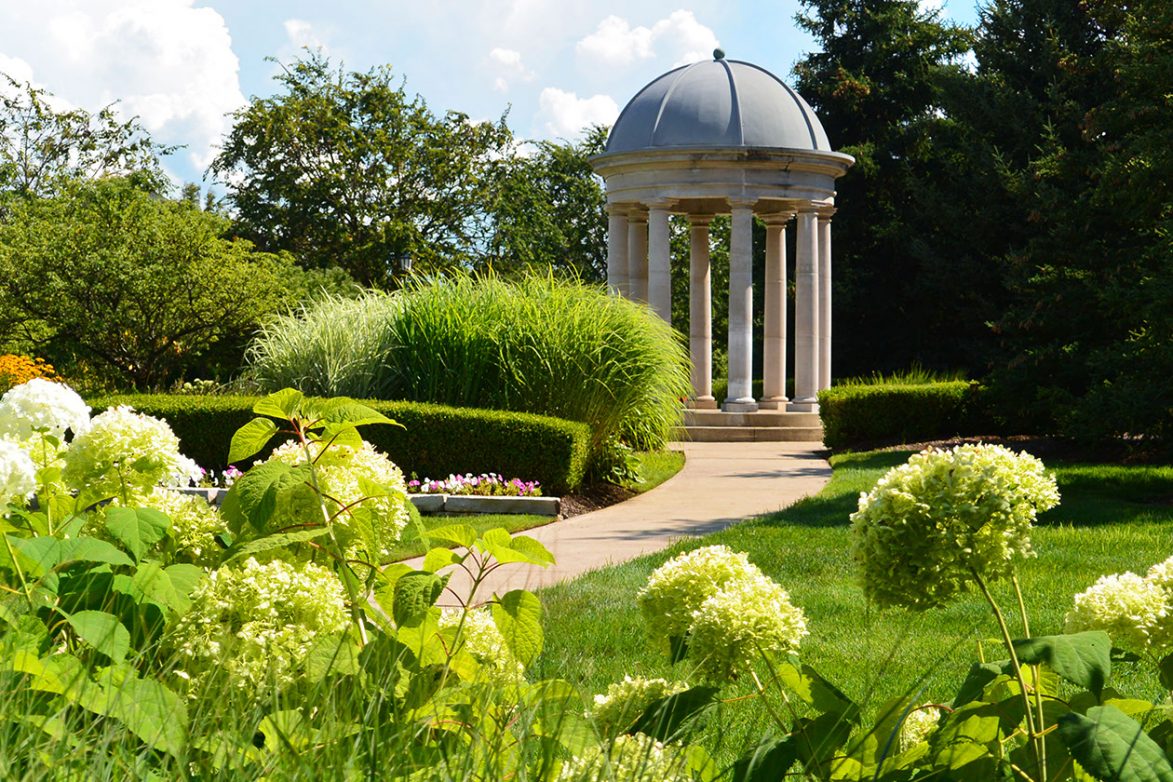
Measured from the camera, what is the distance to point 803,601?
7.29 metres

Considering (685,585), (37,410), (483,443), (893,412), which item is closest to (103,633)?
(685,585)

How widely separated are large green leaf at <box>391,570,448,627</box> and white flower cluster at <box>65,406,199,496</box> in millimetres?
1016

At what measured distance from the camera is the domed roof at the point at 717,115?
26672 millimetres

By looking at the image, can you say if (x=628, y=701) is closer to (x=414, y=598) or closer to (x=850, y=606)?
(x=414, y=598)

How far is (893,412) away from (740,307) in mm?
5695

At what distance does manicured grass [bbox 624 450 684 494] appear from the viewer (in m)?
15.2

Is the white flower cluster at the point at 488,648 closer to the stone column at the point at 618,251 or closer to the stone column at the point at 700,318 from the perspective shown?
the stone column at the point at 700,318

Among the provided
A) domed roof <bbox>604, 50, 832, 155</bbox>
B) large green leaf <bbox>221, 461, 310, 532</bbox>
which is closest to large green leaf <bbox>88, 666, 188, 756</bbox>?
large green leaf <bbox>221, 461, 310, 532</bbox>

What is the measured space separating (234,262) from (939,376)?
17165 mm

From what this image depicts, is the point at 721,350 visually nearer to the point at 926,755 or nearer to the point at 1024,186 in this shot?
the point at 1024,186

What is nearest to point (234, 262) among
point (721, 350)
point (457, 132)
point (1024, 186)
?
point (1024, 186)

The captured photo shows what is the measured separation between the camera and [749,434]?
24969mm

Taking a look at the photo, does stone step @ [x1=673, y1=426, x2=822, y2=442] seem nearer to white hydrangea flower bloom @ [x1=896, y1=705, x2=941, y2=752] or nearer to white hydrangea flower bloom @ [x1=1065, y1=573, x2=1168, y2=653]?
white hydrangea flower bloom @ [x1=896, y1=705, x2=941, y2=752]

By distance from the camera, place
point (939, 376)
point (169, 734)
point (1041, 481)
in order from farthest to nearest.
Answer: point (939, 376) → point (1041, 481) → point (169, 734)
